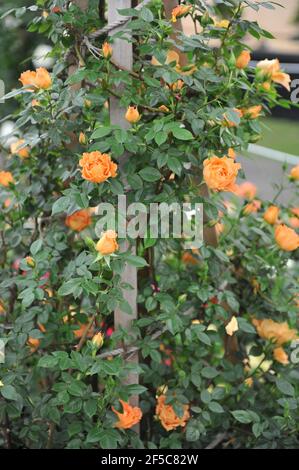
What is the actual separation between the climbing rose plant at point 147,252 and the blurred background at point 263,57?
227 millimetres

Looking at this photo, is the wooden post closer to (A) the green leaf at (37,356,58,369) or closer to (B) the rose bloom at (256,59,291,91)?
(A) the green leaf at (37,356,58,369)

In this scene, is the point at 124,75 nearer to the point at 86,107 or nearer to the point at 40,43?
the point at 86,107

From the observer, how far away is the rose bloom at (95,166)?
120 cm

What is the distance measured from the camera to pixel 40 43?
4.01 m

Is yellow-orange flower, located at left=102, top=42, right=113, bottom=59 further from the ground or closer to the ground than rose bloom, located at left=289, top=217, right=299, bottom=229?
further from the ground

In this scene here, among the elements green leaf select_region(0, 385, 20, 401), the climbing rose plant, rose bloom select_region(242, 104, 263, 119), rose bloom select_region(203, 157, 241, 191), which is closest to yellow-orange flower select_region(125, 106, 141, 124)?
the climbing rose plant

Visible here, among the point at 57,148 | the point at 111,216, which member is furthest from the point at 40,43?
the point at 111,216

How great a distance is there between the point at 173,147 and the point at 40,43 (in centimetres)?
295

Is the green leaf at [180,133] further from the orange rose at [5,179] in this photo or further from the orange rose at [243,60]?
the orange rose at [5,179]

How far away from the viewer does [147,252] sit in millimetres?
1485

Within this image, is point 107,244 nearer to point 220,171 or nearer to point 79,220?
point 220,171

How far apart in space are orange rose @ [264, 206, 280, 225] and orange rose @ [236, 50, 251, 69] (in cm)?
36

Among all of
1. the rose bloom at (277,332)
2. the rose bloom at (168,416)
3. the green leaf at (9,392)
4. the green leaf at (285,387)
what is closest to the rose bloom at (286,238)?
the rose bloom at (277,332)

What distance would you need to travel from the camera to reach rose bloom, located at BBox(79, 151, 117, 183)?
120 centimetres
